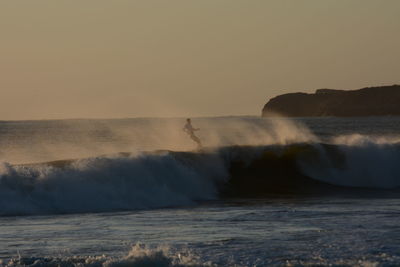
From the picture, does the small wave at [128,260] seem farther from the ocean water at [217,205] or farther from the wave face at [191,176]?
the wave face at [191,176]

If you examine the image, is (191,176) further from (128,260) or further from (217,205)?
(128,260)

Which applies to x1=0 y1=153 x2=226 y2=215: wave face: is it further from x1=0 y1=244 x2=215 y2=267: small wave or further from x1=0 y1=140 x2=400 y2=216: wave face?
x1=0 y1=244 x2=215 y2=267: small wave

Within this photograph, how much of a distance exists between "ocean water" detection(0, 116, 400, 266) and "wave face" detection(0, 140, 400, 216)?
0.05 metres

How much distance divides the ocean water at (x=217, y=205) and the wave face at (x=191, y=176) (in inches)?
2.0

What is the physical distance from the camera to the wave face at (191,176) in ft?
101

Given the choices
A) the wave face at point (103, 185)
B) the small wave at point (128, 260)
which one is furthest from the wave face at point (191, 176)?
the small wave at point (128, 260)

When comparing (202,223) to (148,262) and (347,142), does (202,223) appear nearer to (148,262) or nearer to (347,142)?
(148,262)

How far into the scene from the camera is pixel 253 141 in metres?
46.3

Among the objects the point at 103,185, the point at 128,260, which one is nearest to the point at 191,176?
the point at 103,185

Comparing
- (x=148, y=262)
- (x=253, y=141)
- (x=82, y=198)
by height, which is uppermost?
(x=253, y=141)

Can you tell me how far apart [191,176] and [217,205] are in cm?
453

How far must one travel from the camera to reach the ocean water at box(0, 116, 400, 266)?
801 inches

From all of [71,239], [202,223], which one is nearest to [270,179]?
[202,223]

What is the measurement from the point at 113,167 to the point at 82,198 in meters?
3.22
